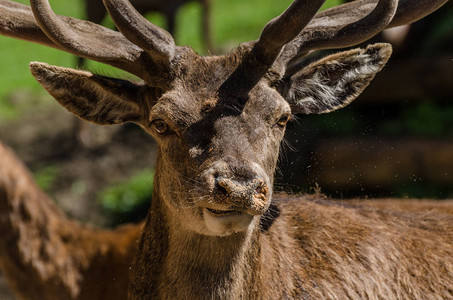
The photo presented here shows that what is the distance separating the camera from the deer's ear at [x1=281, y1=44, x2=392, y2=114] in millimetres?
4516

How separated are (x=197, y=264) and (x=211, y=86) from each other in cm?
107

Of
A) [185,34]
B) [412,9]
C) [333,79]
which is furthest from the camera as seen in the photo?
[185,34]

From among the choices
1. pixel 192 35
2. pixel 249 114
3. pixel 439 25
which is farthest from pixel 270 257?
pixel 192 35

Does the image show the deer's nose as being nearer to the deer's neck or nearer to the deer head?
the deer head

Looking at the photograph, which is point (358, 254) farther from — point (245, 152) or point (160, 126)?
point (160, 126)

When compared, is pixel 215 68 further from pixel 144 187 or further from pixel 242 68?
pixel 144 187

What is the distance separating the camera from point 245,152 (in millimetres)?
3646

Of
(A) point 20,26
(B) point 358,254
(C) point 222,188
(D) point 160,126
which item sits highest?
(A) point 20,26

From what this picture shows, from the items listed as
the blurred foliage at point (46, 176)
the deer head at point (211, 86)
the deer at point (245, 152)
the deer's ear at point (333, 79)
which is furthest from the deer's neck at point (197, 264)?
the blurred foliage at point (46, 176)

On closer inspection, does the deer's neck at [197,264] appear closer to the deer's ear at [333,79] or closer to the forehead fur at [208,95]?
the forehead fur at [208,95]

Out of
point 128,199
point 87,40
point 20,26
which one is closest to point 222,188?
point 87,40

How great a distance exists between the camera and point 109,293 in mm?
6297

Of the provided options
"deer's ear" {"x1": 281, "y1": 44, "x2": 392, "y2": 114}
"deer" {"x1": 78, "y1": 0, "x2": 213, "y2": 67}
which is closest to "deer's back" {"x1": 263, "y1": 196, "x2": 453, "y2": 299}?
"deer's ear" {"x1": 281, "y1": 44, "x2": 392, "y2": 114}

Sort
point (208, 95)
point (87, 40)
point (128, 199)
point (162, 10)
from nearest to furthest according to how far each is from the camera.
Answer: point (208, 95) → point (87, 40) → point (128, 199) → point (162, 10)
